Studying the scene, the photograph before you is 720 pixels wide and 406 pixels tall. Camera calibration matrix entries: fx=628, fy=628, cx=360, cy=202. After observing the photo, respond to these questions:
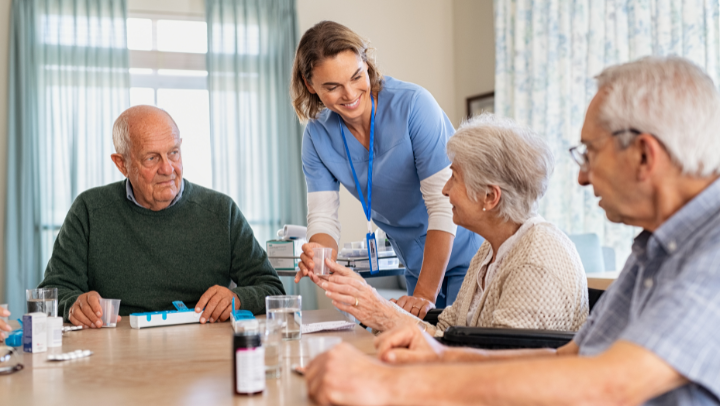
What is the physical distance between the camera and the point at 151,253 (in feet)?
7.57

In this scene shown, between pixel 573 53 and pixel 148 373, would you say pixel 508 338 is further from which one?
pixel 573 53

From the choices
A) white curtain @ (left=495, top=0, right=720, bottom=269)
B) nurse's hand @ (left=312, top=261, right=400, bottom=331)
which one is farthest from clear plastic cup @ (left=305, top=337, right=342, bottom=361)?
white curtain @ (left=495, top=0, right=720, bottom=269)

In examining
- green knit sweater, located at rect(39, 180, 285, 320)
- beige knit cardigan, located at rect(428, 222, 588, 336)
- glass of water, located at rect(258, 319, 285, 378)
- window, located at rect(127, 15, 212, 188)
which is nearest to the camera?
glass of water, located at rect(258, 319, 285, 378)

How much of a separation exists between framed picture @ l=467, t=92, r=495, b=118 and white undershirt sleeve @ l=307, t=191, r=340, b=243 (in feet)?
10.6

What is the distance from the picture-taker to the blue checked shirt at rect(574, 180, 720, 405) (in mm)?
803

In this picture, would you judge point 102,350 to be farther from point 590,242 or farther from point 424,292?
point 590,242

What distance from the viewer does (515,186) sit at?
1.69m

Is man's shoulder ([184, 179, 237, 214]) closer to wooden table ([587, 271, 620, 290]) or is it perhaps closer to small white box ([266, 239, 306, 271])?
small white box ([266, 239, 306, 271])

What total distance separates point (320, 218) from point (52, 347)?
3.67 ft

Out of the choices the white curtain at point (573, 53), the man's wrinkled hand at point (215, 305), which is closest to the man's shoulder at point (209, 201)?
the man's wrinkled hand at point (215, 305)

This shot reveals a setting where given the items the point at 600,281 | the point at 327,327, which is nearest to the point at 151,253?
the point at 327,327

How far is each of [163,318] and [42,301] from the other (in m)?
0.36

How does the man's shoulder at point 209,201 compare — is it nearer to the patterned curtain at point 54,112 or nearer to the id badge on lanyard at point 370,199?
the id badge on lanyard at point 370,199

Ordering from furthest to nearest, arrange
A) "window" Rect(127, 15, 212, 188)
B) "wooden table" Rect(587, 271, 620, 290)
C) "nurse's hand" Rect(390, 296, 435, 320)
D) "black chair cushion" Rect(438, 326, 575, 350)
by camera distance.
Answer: "window" Rect(127, 15, 212, 188) < "wooden table" Rect(587, 271, 620, 290) < "nurse's hand" Rect(390, 296, 435, 320) < "black chair cushion" Rect(438, 326, 575, 350)
